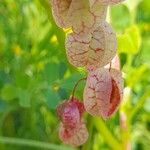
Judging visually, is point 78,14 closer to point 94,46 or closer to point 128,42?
point 94,46

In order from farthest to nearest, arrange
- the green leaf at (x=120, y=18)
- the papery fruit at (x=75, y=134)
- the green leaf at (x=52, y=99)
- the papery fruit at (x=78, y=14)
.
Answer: the green leaf at (x=120, y=18) → the green leaf at (x=52, y=99) → the papery fruit at (x=75, y=134) → the papery fruit at (x=78, y=14)

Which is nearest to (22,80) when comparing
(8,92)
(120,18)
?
(8,92)

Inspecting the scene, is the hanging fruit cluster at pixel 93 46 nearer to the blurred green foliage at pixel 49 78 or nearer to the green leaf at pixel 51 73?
the blurred green foliage at pixel 49 78

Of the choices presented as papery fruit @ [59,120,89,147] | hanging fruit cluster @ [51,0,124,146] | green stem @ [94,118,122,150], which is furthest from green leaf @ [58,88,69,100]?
hanging fruit cluster @ [51,0,124,146]

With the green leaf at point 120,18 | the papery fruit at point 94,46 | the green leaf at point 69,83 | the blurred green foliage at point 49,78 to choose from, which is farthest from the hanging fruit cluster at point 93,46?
the green leaf at point 120,18

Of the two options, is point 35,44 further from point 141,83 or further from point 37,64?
point 141,83

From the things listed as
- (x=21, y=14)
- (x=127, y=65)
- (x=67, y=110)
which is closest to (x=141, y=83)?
(x=127, y=65)

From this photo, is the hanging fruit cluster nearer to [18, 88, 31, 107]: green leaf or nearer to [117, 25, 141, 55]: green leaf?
[117, 25, 141, 55]: green leaf

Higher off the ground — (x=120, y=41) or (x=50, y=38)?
(x=120, y=41)
